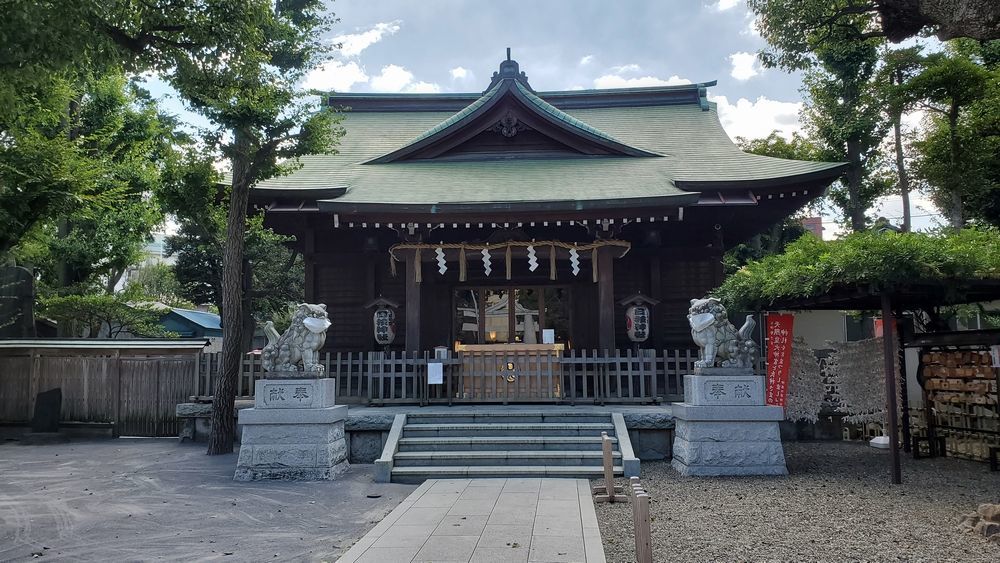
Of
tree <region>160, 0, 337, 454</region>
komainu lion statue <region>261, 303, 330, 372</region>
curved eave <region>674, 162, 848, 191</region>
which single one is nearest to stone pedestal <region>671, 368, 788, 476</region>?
curved eave <region>674, 162, 848, 191</region>

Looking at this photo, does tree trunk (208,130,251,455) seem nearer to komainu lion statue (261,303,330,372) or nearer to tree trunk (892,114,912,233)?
komainu lion statue (261,303,330,372)

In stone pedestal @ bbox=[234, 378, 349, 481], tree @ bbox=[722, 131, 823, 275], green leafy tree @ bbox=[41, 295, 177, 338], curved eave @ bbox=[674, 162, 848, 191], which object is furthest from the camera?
tree @ bbox=[722, 131, 823, 275]

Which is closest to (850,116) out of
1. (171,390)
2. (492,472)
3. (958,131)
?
(958,131)

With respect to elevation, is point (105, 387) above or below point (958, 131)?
below

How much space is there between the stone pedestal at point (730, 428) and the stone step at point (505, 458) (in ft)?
3.95

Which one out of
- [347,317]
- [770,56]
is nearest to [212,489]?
[347,317]

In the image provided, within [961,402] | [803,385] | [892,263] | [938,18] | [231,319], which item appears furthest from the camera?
[231,319]

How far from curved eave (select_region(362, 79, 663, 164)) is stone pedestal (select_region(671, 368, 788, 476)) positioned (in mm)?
8030

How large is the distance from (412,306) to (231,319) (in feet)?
11.2

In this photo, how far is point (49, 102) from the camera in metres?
12.1

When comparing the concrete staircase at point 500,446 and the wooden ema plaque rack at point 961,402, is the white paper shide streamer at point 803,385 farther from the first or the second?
the concrete staircase at point 500,446

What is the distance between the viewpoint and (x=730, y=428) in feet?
30.7

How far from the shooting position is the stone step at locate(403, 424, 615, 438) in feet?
33.7

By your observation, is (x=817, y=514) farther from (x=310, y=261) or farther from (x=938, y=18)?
(x=310, y=261)
